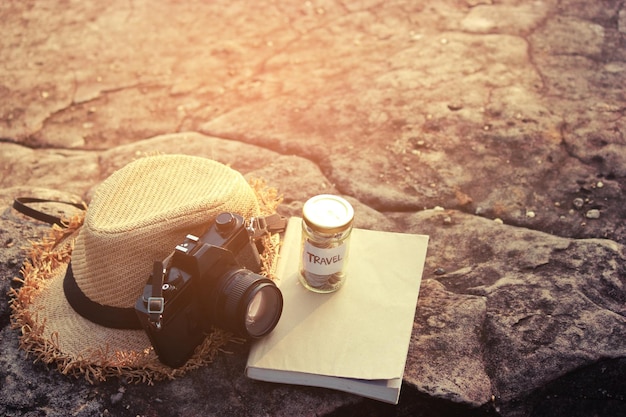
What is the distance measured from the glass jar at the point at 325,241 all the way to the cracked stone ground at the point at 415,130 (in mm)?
318

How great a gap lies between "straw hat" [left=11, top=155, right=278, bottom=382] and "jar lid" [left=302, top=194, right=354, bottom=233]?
11.6 inches

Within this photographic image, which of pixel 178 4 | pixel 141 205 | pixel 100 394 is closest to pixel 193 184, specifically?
pixel 141 205

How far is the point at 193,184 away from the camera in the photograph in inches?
74.3

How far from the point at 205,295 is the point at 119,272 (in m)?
0.27

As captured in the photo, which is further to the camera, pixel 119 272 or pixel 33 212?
pixel 33 212

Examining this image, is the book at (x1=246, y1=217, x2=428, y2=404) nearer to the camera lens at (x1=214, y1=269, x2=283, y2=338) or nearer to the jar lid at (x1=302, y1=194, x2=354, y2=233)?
the camera lens at (x1=214, y1=269, x2=283, y2=338)

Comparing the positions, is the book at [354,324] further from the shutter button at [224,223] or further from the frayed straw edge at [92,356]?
the shutter button at [224,223]

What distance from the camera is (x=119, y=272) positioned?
5.54 feet

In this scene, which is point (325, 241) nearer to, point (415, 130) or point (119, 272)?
point (119, 272)

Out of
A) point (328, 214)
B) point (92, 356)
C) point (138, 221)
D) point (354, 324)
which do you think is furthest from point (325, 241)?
point (92, 356)

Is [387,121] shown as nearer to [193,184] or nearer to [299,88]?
[299,88]

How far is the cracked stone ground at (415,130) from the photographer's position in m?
1.78

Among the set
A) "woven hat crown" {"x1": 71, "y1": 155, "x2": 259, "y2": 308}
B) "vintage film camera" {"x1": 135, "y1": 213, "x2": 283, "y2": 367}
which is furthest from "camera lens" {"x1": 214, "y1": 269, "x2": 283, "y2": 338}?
"woven hat crown" {"x1": 71, "y1": 155, "x2": 259, "y2": 308}

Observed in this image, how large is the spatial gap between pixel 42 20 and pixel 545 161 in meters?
3.13
